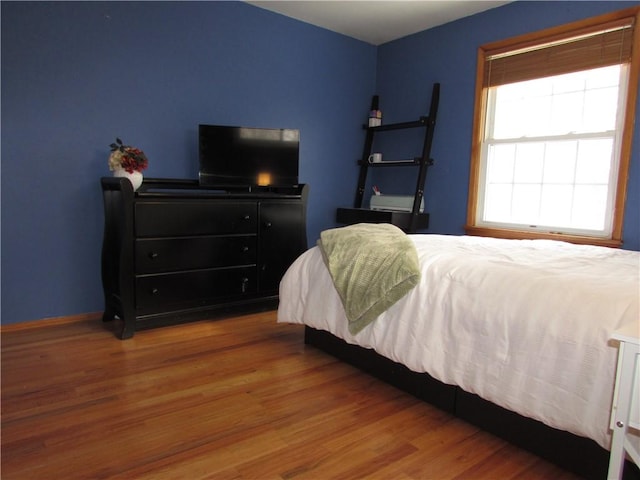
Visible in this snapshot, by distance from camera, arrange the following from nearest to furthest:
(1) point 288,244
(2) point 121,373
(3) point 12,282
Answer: (2) point 121,373, (3) point 12,282, (1) point 288,244

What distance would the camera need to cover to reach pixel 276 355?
252 cm

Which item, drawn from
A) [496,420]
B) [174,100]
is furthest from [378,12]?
[496,420]

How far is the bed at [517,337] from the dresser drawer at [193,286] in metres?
1.18

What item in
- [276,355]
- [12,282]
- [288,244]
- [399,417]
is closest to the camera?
[399,417]

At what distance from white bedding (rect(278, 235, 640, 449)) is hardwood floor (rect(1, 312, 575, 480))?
0.24 m

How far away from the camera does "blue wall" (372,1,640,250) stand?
341cm

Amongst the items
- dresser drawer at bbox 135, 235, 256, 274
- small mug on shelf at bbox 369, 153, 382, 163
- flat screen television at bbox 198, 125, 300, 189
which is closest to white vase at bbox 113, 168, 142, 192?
dresser drawer at bbox 135, 235, 256, 274

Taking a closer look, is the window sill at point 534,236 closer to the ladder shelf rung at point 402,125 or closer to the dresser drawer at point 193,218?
the ladder shelf rung at point 402,125

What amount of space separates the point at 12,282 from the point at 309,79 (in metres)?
2.92

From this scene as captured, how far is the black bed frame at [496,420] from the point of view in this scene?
4.58 feet

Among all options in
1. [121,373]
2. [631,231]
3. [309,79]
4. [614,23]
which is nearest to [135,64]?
[309,79]

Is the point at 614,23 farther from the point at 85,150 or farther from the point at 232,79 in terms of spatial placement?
the point at 85,150

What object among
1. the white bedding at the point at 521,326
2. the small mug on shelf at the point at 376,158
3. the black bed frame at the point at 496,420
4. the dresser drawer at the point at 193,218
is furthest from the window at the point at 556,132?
the dresser drawer at the point at 193,218

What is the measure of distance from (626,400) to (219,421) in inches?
56.1
